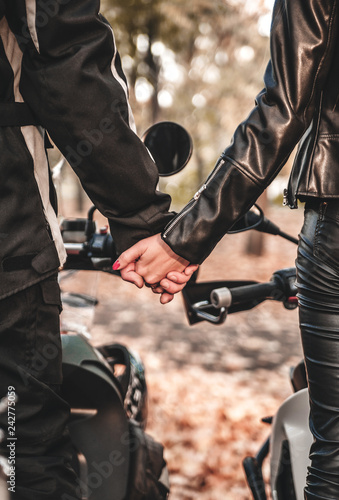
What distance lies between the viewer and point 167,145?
4.93 feet

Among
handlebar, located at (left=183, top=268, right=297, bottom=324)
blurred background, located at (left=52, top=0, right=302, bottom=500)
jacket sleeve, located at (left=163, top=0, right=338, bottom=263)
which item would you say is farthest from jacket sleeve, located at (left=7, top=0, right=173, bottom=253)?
blurred background, located at (left=52, top=0, right=302, bottom=500)

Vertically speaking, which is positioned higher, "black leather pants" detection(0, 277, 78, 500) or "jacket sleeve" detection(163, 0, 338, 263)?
"jacket sleeve" detection(163, 0, 338, 263)

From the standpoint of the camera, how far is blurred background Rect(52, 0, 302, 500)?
9.00ft

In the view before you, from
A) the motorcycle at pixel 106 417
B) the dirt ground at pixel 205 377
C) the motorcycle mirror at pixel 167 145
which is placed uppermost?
the motorcycle mirror at pixel 167 145

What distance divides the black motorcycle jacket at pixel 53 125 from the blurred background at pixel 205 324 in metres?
0.86

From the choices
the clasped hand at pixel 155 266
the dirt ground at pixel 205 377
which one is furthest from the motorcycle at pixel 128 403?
the dirt ground at pixel 205 377

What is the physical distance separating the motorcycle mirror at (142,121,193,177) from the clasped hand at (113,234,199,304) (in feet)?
1.01

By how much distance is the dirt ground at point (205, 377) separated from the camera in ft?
8.47

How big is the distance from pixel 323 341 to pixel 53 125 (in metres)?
0.93

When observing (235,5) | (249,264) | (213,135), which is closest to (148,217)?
(249,264)

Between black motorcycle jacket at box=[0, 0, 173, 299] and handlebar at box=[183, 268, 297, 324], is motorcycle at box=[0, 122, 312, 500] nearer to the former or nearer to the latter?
handlebar at box=[183, 268, 297, 324]

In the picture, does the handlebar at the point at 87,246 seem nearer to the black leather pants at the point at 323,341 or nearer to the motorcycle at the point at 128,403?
the motorcycle at the point at 128,403

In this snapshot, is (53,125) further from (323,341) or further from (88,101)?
(323,341)

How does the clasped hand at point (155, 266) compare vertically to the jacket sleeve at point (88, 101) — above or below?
below
